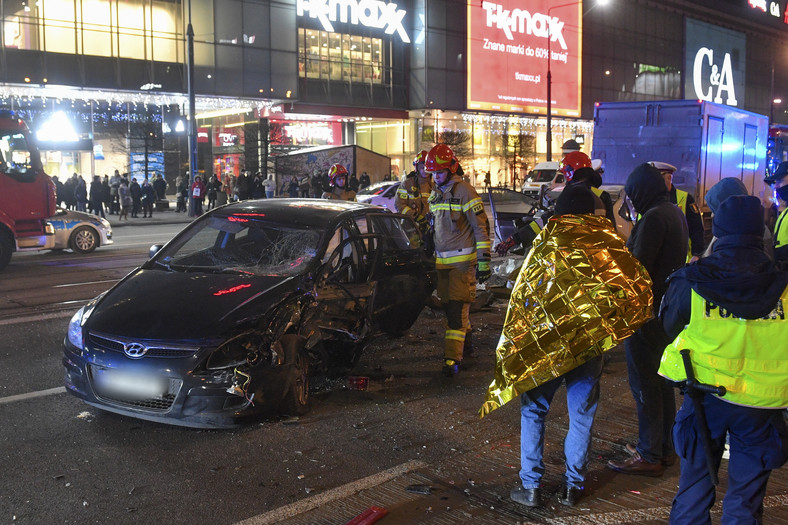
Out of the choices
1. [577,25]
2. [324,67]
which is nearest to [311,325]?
[324,67]

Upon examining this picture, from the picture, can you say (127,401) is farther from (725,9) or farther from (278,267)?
(725,9)

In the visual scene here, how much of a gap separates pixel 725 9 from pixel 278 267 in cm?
6833

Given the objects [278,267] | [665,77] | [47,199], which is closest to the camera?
[278,267]

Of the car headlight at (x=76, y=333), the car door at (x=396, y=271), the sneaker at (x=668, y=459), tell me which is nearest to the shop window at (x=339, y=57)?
the car door at (x=396, y=271)

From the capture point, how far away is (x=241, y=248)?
6.45 metres

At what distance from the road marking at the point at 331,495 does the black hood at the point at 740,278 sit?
7.39 feet

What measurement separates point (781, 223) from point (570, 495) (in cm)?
304

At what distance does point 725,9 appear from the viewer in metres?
64.0

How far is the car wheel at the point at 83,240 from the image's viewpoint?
15.9 m

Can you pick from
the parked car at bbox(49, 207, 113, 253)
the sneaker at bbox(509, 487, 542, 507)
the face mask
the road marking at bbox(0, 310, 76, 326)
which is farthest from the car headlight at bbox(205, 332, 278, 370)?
the parked car at bbox(49, 207, 113, 253)

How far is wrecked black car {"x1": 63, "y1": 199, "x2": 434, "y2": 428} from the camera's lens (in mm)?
4984

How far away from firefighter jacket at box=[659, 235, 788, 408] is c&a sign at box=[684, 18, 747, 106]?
62283 millimetres

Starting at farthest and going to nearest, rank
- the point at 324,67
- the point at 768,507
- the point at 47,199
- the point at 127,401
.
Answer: the point at 324,67 → the point at 47,199 → the point at 127,401 → the point at 768,507

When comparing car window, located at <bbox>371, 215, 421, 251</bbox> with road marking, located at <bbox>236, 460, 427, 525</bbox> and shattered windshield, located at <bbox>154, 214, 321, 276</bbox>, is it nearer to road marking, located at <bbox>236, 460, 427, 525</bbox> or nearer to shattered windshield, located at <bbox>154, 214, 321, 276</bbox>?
shattered windshield, located at <bbox>154, 214, 321, 276</bbox>
